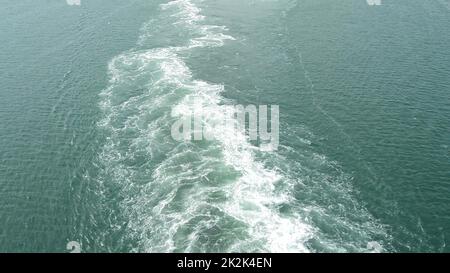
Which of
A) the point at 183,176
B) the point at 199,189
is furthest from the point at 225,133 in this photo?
the point at 199,189

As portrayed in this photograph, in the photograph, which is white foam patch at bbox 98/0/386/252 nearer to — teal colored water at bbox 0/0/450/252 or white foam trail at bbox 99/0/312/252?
white foam trail at bbox 99/0/312/252

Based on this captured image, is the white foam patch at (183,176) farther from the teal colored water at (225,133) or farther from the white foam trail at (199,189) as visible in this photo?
the teal colored water at (225,133)

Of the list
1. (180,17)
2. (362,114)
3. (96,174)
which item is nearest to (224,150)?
(96,174)

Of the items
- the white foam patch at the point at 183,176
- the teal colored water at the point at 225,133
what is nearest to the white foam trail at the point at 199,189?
the white foam patch at the point at 183,176

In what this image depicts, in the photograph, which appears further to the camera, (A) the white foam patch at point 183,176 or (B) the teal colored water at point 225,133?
(B) the teal colored water at point 225,133

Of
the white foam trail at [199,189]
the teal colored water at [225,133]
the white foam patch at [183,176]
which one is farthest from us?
the teal colored water at [225,133]

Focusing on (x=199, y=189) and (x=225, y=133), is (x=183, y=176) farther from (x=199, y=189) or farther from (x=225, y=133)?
(x=225, y=133)

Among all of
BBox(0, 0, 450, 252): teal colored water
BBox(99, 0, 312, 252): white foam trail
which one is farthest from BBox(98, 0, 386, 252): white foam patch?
BBox(0, 0, 450, 252): teal colored water
